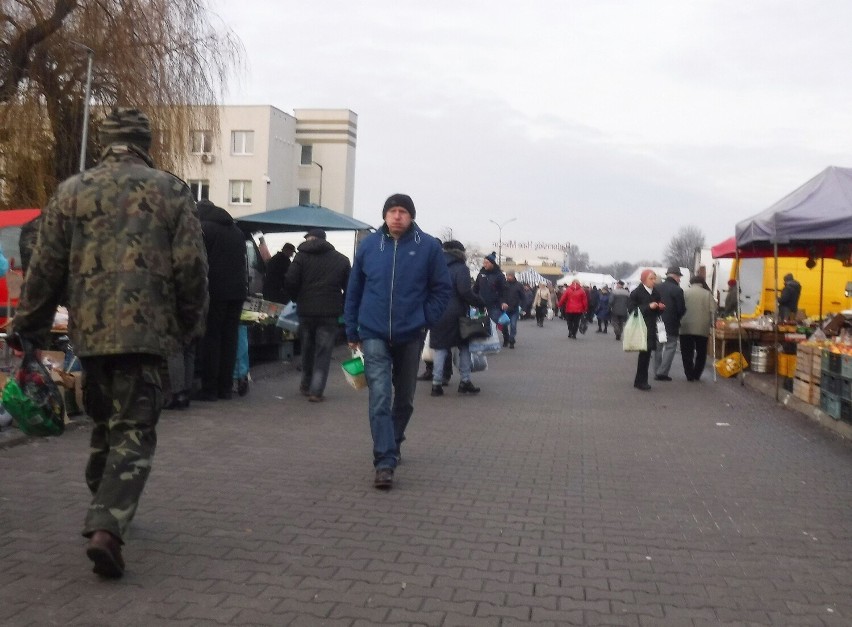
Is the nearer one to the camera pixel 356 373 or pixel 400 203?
pixel 400 203

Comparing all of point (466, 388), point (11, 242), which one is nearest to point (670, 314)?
point (466, 388)

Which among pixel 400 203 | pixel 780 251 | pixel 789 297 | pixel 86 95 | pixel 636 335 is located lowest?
pixel 636 335

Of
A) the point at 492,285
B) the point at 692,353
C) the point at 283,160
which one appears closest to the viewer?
the point at 692,353

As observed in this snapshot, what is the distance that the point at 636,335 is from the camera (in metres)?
15.0

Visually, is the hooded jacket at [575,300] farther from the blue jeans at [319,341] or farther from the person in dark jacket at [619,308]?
the blue jeans at [319,341]

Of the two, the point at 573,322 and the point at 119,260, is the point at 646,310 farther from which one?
the point at 573,322

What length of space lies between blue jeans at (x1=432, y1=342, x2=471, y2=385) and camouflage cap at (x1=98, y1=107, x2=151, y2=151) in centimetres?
828

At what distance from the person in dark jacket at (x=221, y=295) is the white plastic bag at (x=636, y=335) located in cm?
600

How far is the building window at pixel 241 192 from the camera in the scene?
61.4 m

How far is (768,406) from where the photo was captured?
13.4m

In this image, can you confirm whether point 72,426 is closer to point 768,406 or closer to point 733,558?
point 733,558

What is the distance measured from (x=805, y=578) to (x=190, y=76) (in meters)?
17.1

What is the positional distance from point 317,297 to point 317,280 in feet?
0.72

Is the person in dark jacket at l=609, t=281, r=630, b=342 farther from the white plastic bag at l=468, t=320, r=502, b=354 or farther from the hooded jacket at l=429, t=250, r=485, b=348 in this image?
the hooded jacket at l=429, t=250, r=485, b=348
